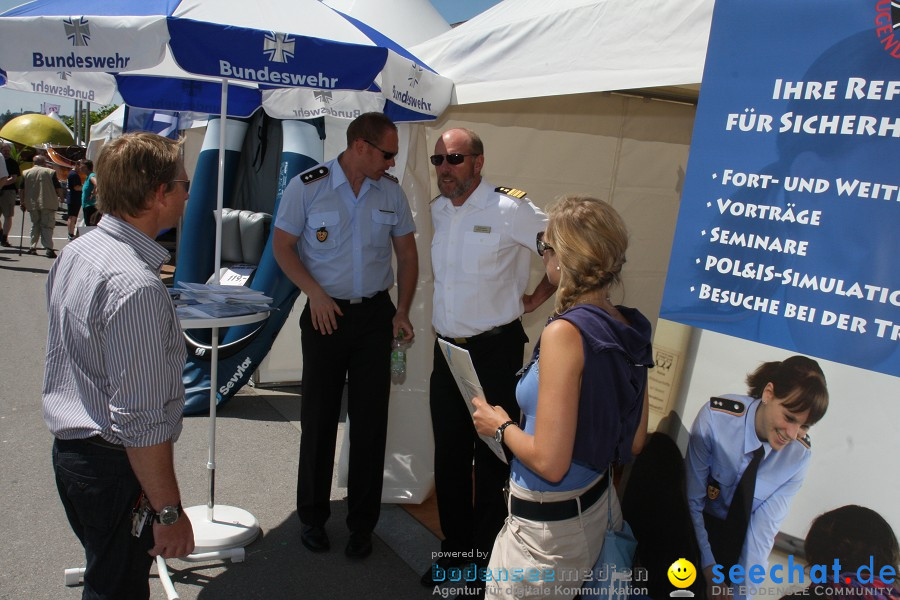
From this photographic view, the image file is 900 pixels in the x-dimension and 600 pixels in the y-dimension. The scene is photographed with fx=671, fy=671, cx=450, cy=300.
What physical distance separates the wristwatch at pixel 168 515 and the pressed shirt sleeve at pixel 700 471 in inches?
60.9

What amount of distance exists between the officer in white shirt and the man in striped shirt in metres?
1.38

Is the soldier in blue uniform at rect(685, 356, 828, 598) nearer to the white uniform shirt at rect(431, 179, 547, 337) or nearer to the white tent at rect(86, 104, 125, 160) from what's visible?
the white uniform shirt at rect(431, 179, 547, 337)

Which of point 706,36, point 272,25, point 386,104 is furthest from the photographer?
point 386,104

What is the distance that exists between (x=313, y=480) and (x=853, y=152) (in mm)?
2567

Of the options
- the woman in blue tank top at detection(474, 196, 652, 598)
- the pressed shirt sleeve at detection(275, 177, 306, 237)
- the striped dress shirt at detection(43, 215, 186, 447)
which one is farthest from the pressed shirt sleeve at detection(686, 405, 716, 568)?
the pressed shirt sleeve at detection(275, 177, 306, 237)

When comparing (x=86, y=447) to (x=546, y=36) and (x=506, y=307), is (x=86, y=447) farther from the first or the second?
(x=546, y=36)

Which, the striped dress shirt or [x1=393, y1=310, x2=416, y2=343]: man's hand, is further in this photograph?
[x1=393, y1=310, x2=416, y2=343]: man's hand

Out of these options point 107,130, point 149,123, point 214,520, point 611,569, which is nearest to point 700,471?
point 611,569

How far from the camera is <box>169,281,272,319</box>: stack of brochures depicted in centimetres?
271

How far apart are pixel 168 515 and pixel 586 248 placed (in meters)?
1.27

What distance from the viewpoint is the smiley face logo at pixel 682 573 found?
214 cm

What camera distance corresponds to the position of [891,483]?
66.7 inches

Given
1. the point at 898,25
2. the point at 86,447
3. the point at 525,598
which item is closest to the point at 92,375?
the point at 86,447

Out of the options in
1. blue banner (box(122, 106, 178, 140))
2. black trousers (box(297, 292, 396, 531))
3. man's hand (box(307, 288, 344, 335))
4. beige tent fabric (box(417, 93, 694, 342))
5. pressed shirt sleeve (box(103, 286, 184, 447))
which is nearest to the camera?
pressed shirt sleeve (box(103, 286, 184, 447))
